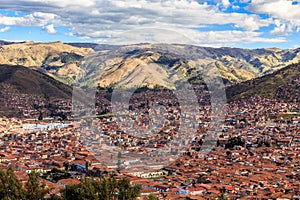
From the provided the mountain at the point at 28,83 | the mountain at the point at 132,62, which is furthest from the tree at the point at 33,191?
the mountain at the point at 28,83

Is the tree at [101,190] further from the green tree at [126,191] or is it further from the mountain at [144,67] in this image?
the mountain at [144,67]

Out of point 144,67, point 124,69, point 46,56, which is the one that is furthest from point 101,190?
point 46,56

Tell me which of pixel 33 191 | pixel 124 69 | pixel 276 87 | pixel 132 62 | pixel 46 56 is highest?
pixel 132 62

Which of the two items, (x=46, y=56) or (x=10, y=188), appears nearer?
(x=10, y=188)

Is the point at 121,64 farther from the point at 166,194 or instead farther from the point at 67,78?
the point at 166,194

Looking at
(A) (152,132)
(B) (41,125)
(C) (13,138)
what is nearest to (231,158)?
(A) (152,132)

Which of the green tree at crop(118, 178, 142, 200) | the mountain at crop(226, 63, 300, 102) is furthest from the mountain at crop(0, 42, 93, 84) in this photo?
the green tree at crop(118, 178, 142, 200)

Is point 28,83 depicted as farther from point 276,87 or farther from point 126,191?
point 126,191
